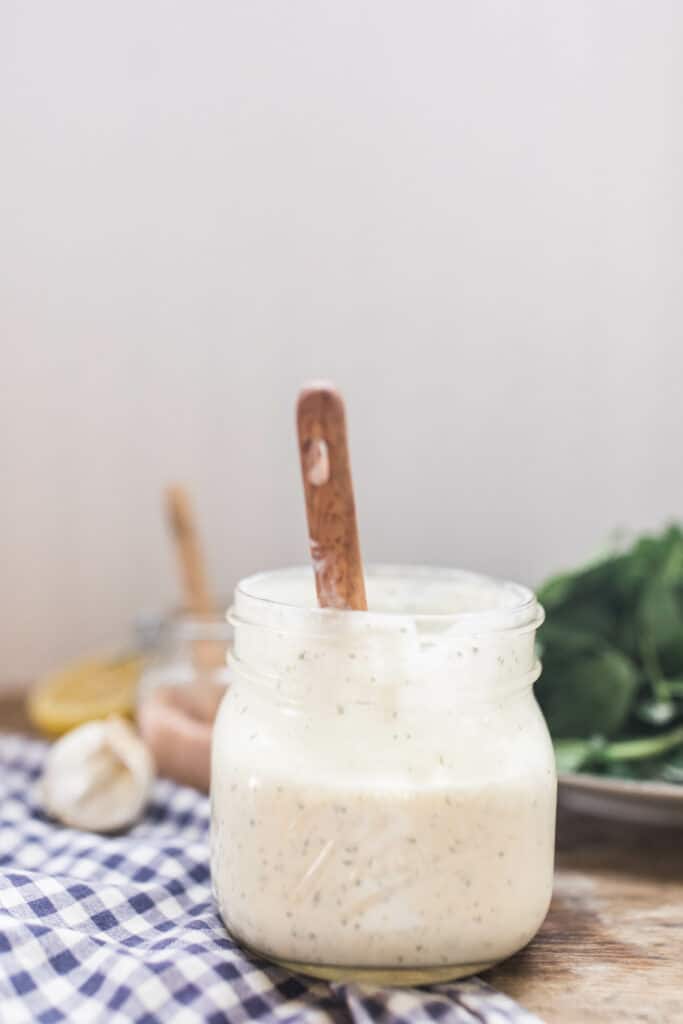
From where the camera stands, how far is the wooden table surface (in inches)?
23.0

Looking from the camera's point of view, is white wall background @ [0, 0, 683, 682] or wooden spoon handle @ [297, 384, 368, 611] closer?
wooden spoon handle @ [297, 384, 368, 611]

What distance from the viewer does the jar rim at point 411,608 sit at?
0.58 meters

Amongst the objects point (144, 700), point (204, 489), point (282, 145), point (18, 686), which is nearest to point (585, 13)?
point (282, 145)

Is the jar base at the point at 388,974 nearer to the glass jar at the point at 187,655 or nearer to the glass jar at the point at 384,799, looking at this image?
the glass jar at the point at 384,799

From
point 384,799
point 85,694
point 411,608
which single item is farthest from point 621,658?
point 85,694

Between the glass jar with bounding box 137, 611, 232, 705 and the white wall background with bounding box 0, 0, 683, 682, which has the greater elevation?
the white wall background with bounding box 0, 0, 683, 682

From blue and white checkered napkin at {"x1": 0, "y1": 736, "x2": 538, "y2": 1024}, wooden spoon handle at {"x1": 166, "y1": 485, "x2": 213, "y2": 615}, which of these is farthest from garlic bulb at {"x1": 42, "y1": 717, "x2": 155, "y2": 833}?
wooden spoon handle at {"x1": 166, "y1": 485, "x2": 213, "y2": 615}

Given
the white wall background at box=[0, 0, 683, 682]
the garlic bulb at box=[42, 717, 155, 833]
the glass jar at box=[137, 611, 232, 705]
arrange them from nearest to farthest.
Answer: the garlic bulb at box=[42, 717, 155, 833], the glass jar at box=[137, 611, 232, 705], the white wall background at box=[0, 0, 683, 682]

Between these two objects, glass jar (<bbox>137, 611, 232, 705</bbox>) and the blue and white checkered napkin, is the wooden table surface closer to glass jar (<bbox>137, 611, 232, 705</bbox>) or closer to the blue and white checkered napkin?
the blue and white checkered napkin

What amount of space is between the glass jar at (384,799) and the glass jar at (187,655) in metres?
0.41

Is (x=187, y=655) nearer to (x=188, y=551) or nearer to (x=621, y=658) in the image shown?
(x=188, y=551)

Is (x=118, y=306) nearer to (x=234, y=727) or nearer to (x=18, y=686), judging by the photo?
(x=18, y=686)

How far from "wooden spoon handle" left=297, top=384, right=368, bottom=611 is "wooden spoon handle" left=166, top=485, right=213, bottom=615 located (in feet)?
1.59

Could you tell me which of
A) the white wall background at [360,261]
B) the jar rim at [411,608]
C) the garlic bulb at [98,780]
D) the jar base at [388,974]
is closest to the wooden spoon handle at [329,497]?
the jar rim at [411,608]
